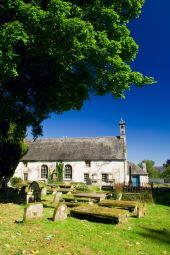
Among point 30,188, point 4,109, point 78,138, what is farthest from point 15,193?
point 78,138

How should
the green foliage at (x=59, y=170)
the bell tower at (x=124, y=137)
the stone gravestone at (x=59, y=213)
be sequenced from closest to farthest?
the stone gravestone at (x=59, y=213), the bell tower at (x=124, y=137), the green foliage at (x=59, y=170)

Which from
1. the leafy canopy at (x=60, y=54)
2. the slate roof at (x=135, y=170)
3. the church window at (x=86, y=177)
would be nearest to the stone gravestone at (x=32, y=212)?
the leafy canopy at (x=60, y=54)

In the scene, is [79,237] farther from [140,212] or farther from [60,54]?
[60,54]

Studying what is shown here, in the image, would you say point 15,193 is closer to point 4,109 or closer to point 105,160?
point 4,109

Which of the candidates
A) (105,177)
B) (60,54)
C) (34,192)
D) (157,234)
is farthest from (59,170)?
(157,234)

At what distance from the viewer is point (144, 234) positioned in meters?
11.0

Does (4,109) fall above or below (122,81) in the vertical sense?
below

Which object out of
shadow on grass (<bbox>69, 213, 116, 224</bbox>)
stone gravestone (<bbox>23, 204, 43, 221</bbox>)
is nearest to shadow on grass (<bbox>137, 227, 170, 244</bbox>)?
shadow on grass (<bbox>69, 213, 116, 224</bbox>)

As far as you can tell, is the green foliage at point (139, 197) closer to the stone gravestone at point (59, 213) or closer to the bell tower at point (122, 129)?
the stone gravestone at point (59, 213)

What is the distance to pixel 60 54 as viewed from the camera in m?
13.4

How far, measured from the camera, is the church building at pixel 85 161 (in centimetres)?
4647

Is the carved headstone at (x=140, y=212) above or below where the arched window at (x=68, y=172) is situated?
below

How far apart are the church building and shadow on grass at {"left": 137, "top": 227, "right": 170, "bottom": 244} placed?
111ft

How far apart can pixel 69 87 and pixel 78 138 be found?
113 ft
